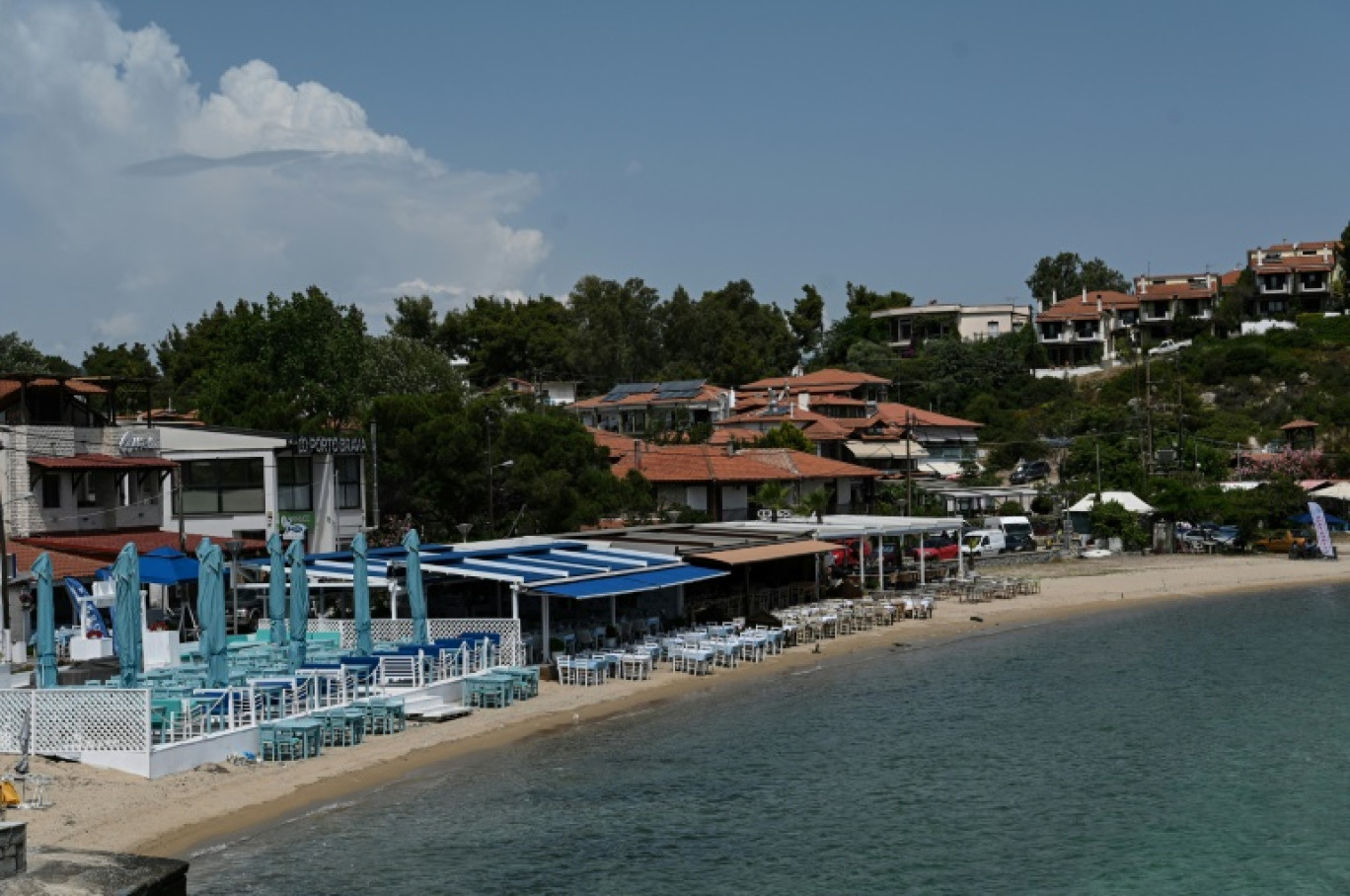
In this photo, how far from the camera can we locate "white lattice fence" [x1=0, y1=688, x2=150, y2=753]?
76.1ft

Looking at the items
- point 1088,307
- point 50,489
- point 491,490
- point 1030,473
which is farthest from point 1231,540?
point 1088,307

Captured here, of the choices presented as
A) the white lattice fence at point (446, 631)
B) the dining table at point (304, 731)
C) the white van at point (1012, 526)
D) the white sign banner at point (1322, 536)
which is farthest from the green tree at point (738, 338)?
the dining table at point (304, 731)

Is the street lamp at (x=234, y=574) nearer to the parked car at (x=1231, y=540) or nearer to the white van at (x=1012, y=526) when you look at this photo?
the white van at (x=1012, y=526)

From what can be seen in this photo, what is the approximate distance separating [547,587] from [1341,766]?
52.4ft

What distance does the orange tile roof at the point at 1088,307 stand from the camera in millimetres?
114562

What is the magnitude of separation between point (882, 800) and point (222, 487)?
28.4m

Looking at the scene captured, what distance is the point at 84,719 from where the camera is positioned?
76.9 feet

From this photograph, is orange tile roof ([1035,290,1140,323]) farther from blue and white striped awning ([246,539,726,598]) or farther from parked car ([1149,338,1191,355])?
blue and white striped awning ([246,539,726,598])

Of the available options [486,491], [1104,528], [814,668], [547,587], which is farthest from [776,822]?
[1104,528]

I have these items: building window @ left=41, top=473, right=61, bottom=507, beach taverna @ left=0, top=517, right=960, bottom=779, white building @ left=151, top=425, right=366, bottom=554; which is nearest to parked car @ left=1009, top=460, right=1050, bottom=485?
beach taverna @ left=0, top=517, right=960, bottom=779

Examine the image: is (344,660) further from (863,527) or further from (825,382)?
(825,382)

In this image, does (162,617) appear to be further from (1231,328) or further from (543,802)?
(1231,328)

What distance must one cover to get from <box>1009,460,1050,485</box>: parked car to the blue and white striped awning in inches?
1956

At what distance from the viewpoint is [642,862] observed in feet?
72.1
